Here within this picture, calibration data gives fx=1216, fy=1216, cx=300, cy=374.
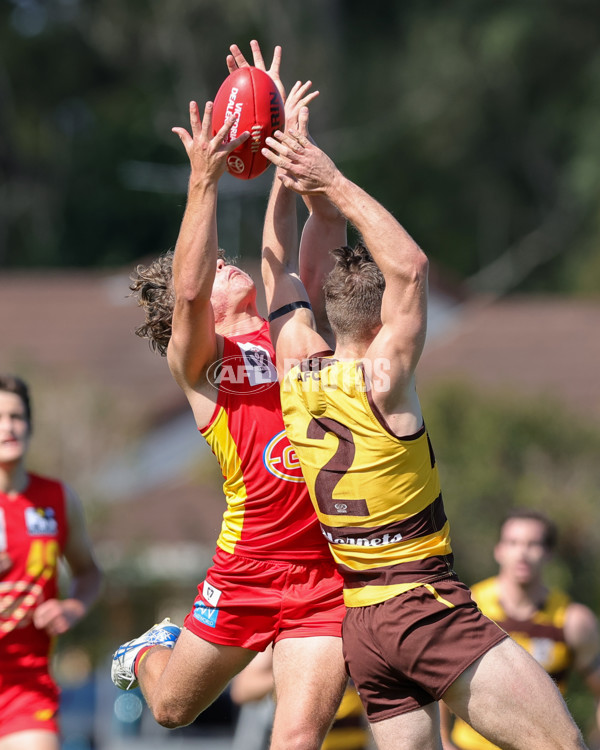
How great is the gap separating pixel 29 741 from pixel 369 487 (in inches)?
101

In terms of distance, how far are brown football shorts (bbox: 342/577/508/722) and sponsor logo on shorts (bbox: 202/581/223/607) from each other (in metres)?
0.70

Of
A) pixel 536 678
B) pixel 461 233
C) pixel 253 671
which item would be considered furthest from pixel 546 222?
pixel 536 678

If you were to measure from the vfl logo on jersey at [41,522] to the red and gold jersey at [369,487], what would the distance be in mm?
2239

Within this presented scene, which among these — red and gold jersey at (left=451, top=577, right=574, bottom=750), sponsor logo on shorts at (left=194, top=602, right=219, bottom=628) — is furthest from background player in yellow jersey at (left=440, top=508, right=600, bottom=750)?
sponsor logo on shorts at (left=194, top=602, right=219, bottom=628)

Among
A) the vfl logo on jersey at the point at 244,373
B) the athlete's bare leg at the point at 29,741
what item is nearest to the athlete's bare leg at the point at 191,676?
the athlete's bare leg at the point at 29,741

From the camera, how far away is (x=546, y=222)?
37.6 meters

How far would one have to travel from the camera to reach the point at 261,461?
5.29 meters

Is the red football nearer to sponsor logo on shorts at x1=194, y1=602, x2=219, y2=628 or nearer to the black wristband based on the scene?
the black wristband

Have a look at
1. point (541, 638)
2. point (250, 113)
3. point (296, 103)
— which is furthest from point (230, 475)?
point (541, 638)

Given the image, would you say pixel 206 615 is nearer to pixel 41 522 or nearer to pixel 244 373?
pixel 244 373

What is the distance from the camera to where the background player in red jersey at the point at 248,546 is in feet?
16.7

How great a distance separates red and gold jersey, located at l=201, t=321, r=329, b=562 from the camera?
5.29 meters

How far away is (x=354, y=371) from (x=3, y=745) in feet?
9.55

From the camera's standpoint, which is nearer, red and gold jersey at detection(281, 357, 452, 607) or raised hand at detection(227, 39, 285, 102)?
red and gold jersey at detection(281, 357, 452, 607)
